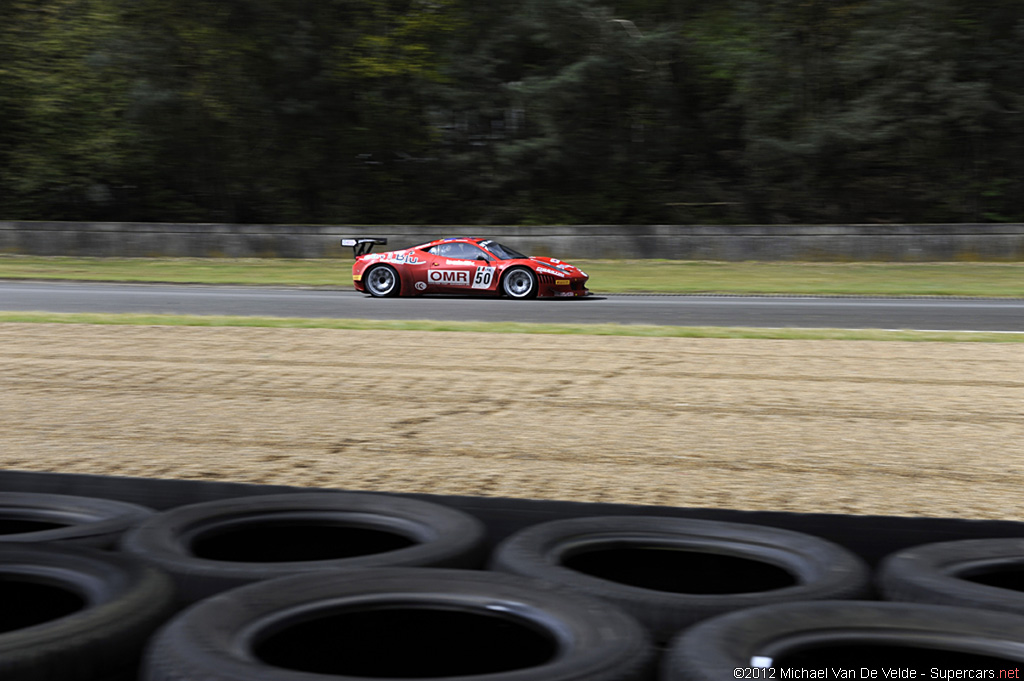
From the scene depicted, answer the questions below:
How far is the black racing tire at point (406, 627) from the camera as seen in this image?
2.28 meters

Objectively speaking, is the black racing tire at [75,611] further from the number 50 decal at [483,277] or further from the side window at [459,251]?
the side window at [459,251]

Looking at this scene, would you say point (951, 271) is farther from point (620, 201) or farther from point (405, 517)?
point (405, 517)

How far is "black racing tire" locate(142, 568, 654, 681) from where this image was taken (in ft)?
7.47

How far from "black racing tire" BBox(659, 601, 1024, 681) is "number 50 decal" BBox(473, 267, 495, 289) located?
Result: 16.6 m

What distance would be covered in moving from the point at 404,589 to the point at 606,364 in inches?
271

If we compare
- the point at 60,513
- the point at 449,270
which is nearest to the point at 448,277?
the point at 449,270

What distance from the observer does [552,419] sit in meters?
6.67

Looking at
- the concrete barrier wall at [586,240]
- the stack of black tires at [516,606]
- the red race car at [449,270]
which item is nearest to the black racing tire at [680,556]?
the stack of black tires at [516,606]

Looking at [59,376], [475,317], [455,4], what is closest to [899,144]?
[455,4]

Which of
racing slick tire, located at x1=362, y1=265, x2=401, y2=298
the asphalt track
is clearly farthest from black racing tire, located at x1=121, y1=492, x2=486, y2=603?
racing slick tire, located at x1=362, y1=265, x2=401, y2=298

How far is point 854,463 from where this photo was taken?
5355 mm

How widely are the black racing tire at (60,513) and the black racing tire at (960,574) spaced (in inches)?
92.6

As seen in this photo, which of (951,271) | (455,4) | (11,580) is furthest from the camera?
(455,4)

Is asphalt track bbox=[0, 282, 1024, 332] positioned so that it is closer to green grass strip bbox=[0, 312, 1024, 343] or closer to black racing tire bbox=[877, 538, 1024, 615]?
green grass strip bbox=[0, 312, 1024, 343]
